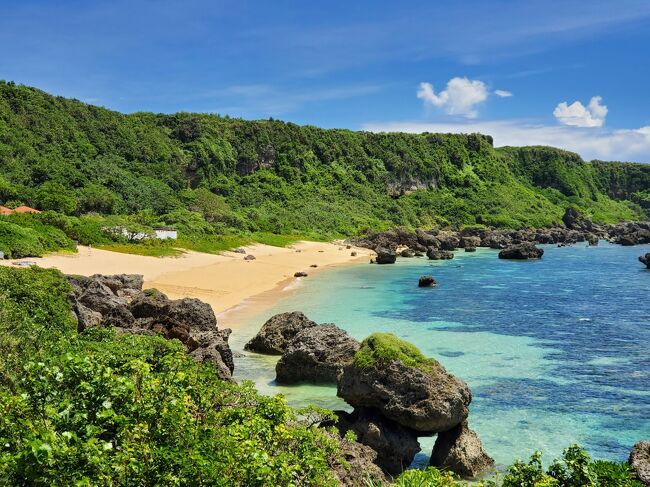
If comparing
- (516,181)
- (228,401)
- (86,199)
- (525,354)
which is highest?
(516,181)

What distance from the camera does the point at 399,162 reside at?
155875mm

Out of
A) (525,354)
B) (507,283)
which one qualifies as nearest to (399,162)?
(507,283)

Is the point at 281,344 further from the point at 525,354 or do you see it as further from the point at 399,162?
the point at 399,162

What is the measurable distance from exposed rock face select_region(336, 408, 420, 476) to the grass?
1.42 m

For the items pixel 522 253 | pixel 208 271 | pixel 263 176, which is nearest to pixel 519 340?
pixel 208 271

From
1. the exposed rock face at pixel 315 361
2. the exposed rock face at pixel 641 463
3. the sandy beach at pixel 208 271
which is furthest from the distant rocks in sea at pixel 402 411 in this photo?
the sandy beach at pixel 208 271

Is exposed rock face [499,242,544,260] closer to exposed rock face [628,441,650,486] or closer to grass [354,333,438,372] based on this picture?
grass [354,333,438,372]

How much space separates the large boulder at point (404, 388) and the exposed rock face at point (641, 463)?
159 inches

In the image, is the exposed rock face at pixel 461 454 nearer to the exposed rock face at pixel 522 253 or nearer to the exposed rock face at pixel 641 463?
the exposed rock face at pixel 641 463

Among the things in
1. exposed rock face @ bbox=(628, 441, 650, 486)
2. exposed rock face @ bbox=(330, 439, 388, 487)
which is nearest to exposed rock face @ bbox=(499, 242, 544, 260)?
exposed rock face @ bbox=(628, 441, 650, 486)

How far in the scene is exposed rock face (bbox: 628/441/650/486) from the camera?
11266 millimetres

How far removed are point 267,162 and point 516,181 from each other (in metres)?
86.5

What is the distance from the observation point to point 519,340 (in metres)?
29.3

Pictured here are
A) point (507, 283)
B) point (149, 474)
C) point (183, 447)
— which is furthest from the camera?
point (507, 283)
